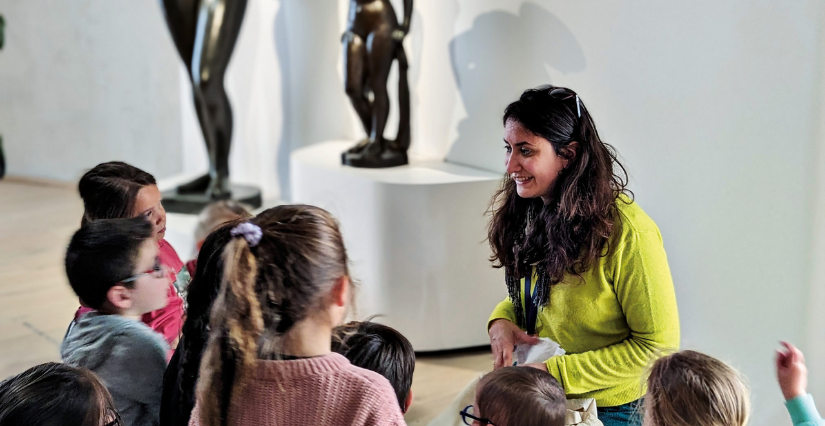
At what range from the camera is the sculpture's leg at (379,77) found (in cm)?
390

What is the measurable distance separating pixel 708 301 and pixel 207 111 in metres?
3.04

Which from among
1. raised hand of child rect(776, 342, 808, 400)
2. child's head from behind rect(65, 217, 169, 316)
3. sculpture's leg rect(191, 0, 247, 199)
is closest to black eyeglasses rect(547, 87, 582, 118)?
raised hand of child rect(776, 342, 808, 400)

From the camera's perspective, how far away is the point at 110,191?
2.15 m

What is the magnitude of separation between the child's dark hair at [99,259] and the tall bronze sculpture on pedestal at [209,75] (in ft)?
9.66

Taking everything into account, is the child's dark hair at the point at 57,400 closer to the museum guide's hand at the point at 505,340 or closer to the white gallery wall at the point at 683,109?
the museum guide's hand at the point at 505,340

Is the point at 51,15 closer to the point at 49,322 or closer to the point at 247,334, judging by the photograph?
the point at 49,322

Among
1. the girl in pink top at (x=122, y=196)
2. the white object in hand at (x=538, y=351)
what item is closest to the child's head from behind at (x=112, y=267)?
the girl in pink top at (x=122, y=196)

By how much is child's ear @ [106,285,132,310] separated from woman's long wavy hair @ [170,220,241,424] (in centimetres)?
30

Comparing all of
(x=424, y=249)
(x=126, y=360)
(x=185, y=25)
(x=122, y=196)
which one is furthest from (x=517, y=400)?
(x=185, y=25)

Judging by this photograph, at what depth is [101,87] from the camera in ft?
24.3

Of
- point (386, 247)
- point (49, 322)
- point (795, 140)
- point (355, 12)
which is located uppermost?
point (355, 12)

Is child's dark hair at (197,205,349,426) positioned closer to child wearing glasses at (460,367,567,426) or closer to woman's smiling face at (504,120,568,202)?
child wearing glasses at (460,367,567,426)

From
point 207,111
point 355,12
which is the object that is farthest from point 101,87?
point 355,12

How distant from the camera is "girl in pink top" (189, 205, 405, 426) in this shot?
147 centimetres
